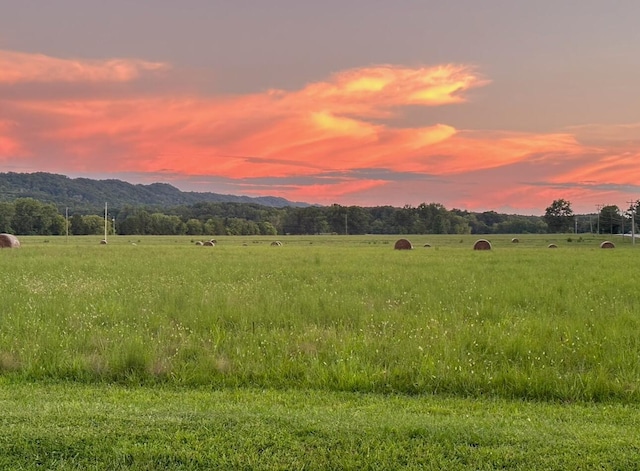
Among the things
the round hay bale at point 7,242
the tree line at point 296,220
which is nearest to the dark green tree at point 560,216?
the tree line at point 296,220

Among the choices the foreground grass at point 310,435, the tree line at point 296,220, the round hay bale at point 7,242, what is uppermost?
the tree line at point 296,220

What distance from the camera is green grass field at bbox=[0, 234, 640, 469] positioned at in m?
5.28

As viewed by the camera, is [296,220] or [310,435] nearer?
[310,435]

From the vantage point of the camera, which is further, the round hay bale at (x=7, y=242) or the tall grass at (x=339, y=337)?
the round hay bale at (x=7, y=242)

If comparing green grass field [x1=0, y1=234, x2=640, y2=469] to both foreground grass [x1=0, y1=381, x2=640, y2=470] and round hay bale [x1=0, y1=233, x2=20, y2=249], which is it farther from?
round hay bale [x1=0, y1=233, x2=20, y2=249]

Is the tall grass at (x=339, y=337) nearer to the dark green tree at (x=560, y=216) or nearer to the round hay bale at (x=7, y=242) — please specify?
the round hay bale at (x=7, y=242)

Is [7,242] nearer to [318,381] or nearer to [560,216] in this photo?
[318,381]

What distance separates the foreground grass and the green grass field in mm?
20

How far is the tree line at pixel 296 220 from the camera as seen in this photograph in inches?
5177

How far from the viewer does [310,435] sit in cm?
552

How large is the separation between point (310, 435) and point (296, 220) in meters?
168

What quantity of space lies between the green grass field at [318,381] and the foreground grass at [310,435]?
0.02m

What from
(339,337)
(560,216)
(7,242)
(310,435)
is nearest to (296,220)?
(560,216)

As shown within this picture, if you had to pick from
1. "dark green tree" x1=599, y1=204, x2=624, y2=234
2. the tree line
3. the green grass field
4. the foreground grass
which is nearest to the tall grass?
the green grass field
